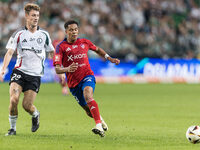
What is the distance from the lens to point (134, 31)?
30.2 metres

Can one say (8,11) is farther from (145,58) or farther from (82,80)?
(82,80)

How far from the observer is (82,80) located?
1009 cm

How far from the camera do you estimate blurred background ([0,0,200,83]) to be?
28.8 m

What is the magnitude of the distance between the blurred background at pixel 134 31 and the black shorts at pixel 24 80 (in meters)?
18.1

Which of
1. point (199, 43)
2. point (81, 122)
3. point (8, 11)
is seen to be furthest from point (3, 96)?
point (199, 43)

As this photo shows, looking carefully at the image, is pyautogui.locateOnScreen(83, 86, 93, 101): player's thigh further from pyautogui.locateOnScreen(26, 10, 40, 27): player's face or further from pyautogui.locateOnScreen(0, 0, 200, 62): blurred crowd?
pyautogui.locateOnScreen(0, 0, 200, 62): blurred crowd

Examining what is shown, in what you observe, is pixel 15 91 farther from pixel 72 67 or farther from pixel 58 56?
pixel 72 67

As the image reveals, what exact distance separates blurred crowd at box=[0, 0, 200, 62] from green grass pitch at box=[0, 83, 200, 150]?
894 cm

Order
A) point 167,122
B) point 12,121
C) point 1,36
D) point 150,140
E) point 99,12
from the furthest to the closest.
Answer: point 99,12 < point 1,36 < point 167,122 < point 12,121 < point 150,140

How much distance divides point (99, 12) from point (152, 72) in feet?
15.6

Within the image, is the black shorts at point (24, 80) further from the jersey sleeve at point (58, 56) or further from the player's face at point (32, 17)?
the player's face at point (32, 17)

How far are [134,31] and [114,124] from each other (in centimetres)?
1854

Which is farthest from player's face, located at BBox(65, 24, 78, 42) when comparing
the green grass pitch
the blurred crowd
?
the blurred crowd

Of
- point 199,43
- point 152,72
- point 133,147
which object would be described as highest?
point 199,43
